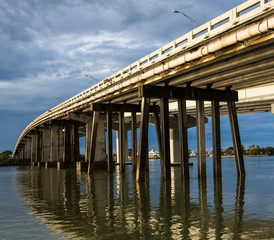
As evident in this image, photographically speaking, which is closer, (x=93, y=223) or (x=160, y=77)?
(x=93, y=223)

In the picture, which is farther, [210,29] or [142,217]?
[210,29]

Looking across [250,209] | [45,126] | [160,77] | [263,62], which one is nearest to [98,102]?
→ [160,77]

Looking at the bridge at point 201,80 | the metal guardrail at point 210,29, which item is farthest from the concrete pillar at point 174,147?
the metal guardrail at point 210,29

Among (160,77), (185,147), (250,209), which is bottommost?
(250,209)

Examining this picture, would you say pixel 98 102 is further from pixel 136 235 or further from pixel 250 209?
pixel 136 235

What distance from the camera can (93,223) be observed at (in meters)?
11.8

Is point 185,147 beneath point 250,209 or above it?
above

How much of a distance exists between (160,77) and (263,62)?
804 cm

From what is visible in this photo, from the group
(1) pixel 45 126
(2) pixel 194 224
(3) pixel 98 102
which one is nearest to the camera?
(2) pixel 194 224

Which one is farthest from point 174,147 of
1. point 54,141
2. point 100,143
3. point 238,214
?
point 238,214

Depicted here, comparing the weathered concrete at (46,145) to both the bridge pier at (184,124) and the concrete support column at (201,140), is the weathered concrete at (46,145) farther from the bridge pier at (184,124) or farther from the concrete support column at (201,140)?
the concrete support column at (201,140)

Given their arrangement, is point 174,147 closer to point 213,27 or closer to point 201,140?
point 201,140

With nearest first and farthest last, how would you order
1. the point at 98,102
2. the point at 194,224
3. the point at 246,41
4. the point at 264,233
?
the point at 264,233 < the point at 194,224 < the point at 246,41 < the point at 98,102

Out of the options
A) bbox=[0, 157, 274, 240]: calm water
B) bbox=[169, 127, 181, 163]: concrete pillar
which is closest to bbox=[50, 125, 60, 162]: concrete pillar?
bbox=[169, 127, 181, 163]: concrete pillar
